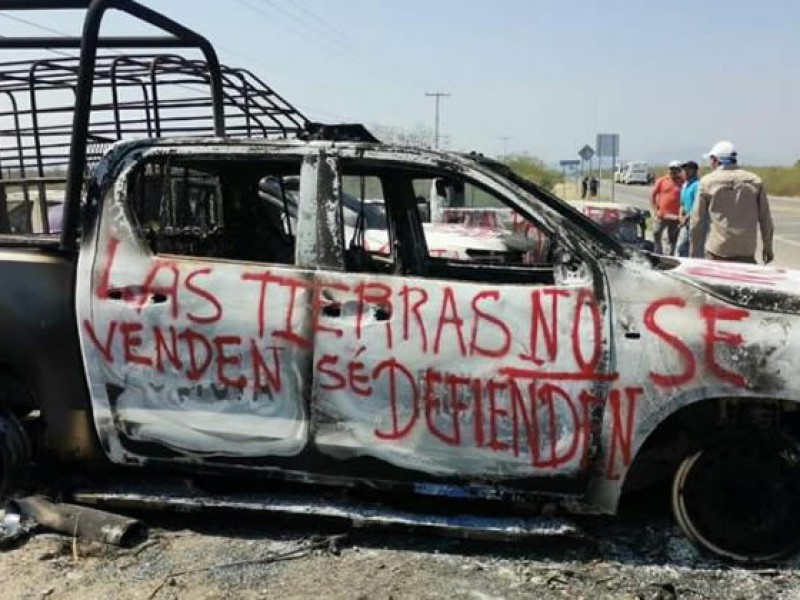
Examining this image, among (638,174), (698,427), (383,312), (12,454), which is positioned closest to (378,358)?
(383,312)

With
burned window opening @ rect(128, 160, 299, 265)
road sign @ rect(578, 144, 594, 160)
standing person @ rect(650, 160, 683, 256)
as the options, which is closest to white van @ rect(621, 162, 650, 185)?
road sign @ rect(578, 144, 594, 160)

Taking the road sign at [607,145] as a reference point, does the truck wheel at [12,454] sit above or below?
below

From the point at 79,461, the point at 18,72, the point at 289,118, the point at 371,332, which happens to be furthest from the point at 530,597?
the point at 18,72

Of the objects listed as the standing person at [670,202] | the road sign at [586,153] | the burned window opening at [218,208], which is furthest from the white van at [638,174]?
the burned window opening at [218,208]

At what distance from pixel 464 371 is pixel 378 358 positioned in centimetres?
36

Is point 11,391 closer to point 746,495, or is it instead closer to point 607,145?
point 746,495

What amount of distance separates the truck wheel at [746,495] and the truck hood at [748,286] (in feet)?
1.83

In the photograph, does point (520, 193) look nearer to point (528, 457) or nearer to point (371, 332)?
point (371, 332)

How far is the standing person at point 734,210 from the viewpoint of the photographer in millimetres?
7820

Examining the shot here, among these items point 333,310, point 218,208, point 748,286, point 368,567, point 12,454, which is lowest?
point 368,567

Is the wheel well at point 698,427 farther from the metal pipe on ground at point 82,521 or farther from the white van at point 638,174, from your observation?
the white van at point 638,174

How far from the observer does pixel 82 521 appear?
388cm

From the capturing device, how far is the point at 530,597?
3.39 meters

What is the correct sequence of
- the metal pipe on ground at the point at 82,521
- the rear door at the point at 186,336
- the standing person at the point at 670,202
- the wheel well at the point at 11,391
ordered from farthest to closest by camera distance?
the standing person at the point at 670,202
the wheel well at the point at 11,391
the metal pipe on ground at the point at 82,521
the rear door at the point at 186,336
